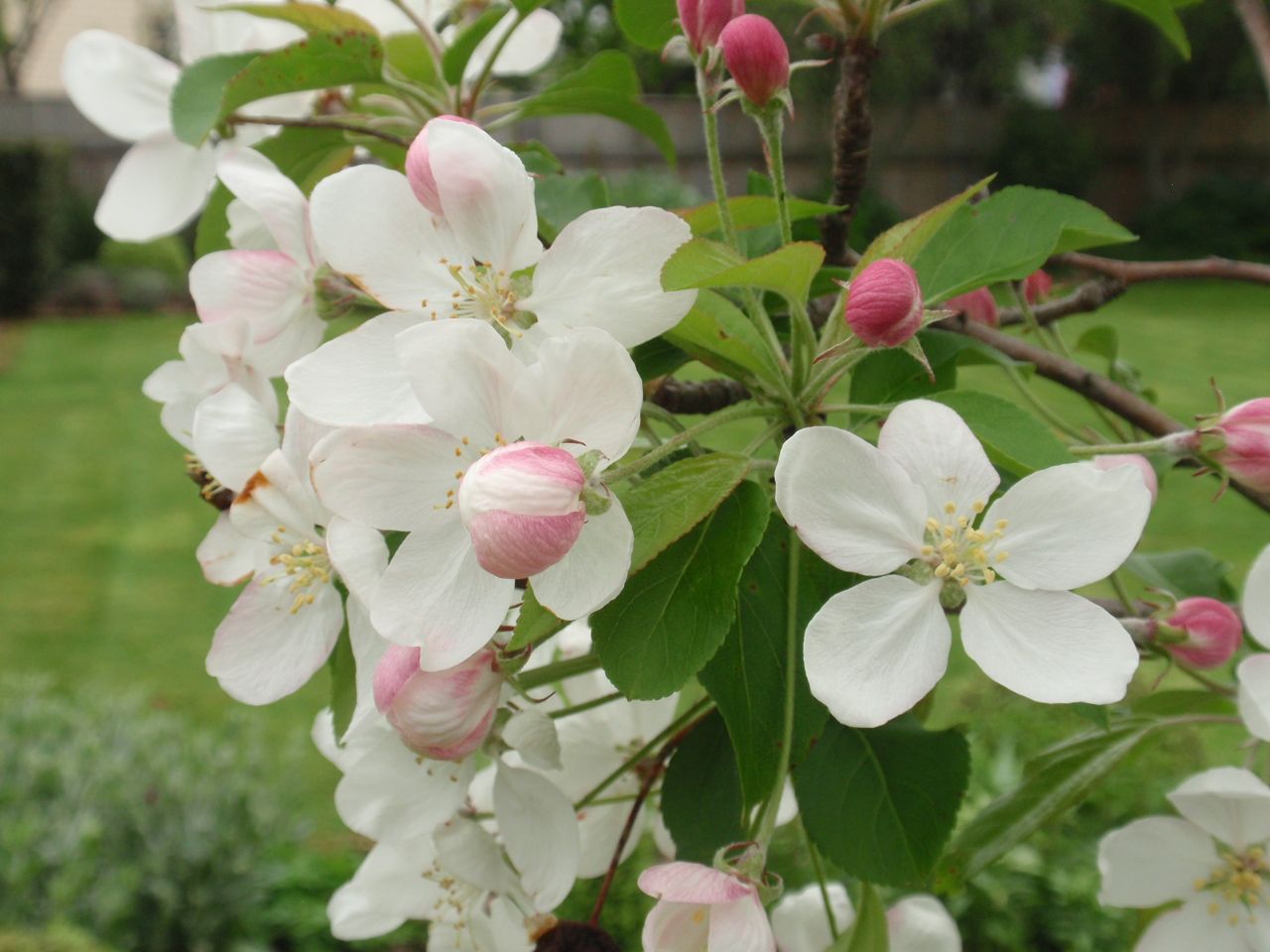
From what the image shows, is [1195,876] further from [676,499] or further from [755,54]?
[755,54]

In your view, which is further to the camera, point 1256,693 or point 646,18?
point 646,18

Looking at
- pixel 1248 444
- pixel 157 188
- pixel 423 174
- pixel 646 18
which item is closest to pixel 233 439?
pixel 423 174

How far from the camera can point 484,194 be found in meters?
0.57

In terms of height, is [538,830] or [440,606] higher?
[440,606]

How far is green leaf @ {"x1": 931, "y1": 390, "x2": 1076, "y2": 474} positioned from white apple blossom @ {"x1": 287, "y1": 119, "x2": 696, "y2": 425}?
16 cm

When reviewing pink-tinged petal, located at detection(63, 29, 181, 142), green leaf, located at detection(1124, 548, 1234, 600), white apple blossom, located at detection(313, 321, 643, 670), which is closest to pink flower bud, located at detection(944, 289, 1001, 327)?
green leaf, located at detection(1124, 548, 1234, 600)

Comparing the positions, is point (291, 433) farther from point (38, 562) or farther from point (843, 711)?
point (38, 562)

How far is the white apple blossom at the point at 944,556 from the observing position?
0.55m

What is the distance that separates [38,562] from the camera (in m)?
5.24

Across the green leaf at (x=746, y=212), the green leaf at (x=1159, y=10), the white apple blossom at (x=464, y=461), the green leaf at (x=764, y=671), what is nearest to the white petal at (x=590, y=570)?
the white apple blossom at (x=464, y=461)

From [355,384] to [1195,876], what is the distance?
623mm

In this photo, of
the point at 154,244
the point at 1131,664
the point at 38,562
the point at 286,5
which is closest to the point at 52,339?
the point at 154,244

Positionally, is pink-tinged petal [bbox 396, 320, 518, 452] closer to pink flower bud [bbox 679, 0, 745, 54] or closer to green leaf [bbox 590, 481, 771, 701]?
green leaf [bbox 590, 481, 771, 701]

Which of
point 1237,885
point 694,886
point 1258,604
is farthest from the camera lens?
point 1237,885
